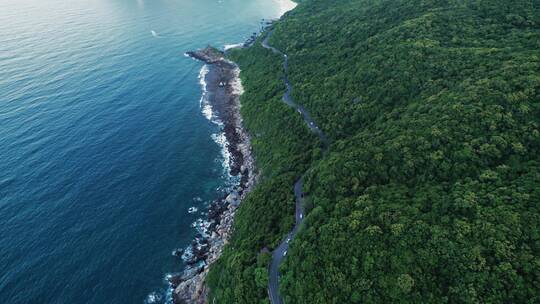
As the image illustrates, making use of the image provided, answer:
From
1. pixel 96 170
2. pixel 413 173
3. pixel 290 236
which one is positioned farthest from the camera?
pixel 96 170

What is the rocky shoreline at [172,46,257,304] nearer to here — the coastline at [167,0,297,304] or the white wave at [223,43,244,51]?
the coastline at [167,0,297,304]

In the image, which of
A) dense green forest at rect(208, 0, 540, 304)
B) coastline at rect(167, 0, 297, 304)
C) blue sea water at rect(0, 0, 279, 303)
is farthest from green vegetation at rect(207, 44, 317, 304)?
blue sea water at rect(0, 0, 279, 303)

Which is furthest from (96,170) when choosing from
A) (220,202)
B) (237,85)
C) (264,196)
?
(237,85)

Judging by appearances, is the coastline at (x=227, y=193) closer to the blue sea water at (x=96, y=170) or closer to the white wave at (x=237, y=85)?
the white wave at (x=237, y=85)

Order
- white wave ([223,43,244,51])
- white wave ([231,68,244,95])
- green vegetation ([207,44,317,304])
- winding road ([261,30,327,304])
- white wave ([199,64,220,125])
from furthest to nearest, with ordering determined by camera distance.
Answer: white wave ([223,43,244,51]) < white wave ([231,68,244,95]) < white wave ([199,64,220,125]) < green vegetation ([207,44,317,304]) < winding road ([261,30,327,304])

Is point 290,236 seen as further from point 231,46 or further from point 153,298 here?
point 231,46

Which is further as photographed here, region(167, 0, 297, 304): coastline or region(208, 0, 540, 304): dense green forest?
region(167, 0, 297, 304): coastline
